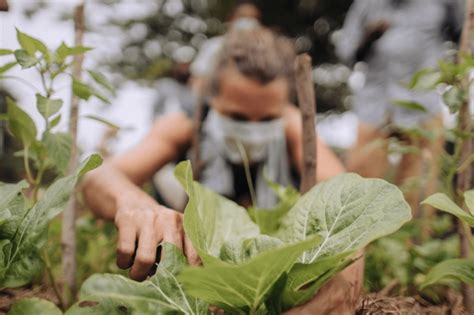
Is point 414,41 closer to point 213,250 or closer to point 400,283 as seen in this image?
point 400,283

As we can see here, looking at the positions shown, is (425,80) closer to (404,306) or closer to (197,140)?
(404,306)

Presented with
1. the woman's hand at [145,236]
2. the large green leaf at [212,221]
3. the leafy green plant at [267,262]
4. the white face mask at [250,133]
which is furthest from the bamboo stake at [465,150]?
the white face mask at [250,133]

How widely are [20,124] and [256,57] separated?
124cm

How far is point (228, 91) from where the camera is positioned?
1.87m

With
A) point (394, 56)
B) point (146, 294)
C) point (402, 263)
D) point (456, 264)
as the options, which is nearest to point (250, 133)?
point (394, 56)

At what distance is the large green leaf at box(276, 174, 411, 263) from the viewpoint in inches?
23.7

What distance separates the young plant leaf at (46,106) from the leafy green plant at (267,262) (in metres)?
0.25

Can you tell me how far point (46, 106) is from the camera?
2.43ft

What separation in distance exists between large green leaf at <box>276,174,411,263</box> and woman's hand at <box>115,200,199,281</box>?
164 millimetres

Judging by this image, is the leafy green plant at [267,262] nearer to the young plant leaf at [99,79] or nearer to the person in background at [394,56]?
the young plant leaf at [99,79]

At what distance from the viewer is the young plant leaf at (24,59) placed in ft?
2.29

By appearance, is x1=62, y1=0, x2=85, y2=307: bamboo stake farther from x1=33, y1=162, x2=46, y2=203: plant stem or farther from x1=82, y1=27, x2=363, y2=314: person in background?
x1=82, y1=27, x2=363, y2=314: person in background

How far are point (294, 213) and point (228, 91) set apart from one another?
1200 mm

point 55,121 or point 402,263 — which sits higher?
point 55,121
